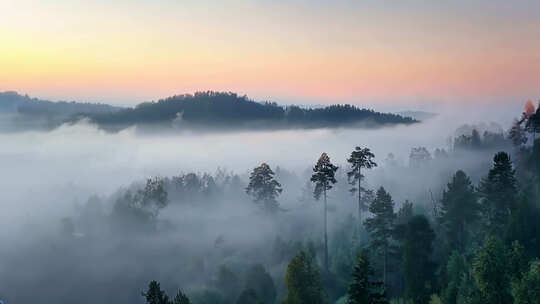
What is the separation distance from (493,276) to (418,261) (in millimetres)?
11196

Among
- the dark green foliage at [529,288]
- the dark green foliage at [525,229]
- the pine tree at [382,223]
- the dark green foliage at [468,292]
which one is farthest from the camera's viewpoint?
the pine tree at [382,223]

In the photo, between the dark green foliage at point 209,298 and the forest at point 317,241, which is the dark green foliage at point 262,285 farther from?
the dark green foliage at point 209,298

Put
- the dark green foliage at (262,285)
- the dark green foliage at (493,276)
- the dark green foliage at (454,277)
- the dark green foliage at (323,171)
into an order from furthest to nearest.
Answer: the dark green foliage at (323,171) → the dark green foliage at (262,285) → the dark green foliage at (454,277) → the dark green foliage at (493,276)

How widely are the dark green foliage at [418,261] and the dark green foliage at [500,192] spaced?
858 cm

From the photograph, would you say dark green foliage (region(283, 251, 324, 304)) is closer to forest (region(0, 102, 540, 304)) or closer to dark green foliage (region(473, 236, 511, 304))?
forest (region(0, 102, 540, 304))

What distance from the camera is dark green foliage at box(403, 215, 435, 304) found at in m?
43.9

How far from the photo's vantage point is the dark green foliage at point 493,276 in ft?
110

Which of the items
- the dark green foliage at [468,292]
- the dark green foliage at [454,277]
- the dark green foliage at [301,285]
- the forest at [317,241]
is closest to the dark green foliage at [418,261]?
the forest at [317,241]

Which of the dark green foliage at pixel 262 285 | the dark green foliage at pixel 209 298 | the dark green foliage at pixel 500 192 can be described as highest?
the dark green foliage at pixel 500 192

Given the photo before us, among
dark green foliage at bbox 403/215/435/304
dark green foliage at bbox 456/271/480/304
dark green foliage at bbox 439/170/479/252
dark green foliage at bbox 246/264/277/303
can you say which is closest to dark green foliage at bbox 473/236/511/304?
dark green foliage at bbox 456/271/480/304

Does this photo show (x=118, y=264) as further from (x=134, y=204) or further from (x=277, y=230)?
(x=277, y=230)

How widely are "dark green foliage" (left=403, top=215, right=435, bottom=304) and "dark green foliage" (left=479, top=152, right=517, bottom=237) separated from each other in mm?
8585

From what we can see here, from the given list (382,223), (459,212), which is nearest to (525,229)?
(459,212)

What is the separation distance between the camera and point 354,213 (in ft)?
264
